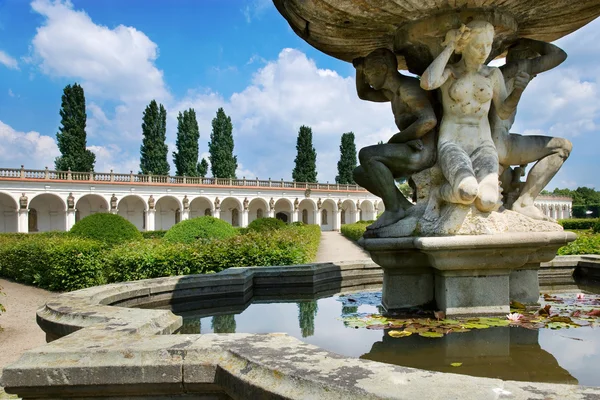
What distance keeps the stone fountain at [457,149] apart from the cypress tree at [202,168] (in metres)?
47.6

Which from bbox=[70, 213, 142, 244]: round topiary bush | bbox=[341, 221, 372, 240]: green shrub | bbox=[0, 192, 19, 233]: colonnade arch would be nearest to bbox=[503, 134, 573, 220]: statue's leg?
bbox=[70, 213, 142, 244]: round topiary bush

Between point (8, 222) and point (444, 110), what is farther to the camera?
point (8, 222)

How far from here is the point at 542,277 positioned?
215 inches

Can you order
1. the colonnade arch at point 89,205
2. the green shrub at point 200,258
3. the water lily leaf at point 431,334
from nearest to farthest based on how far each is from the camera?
the water lily leaf at point 431,334 → the green shrub at point 200,258 → the colonnade arch at point 89,205

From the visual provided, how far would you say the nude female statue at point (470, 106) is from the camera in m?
3.41

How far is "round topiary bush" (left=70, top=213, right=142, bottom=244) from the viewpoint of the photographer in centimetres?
A: 1631

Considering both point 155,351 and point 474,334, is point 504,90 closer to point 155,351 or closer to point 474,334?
point 474,334

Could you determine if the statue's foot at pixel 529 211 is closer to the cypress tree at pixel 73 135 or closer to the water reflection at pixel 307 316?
the water reflection at pixel 307 316

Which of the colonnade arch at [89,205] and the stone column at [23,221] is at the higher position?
the colonnade arch at [89,205]

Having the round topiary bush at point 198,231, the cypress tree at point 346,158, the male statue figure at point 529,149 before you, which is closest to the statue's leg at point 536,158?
the male statue figure at point 529,149

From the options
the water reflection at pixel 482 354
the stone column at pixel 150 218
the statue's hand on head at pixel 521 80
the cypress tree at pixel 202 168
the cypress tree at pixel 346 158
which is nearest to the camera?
the water reflection at pixel 482 354

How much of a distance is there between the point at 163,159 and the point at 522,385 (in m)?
47.9

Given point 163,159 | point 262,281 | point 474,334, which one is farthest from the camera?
point 163,159

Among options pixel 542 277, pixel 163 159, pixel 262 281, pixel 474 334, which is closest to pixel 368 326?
pixel 474 334
